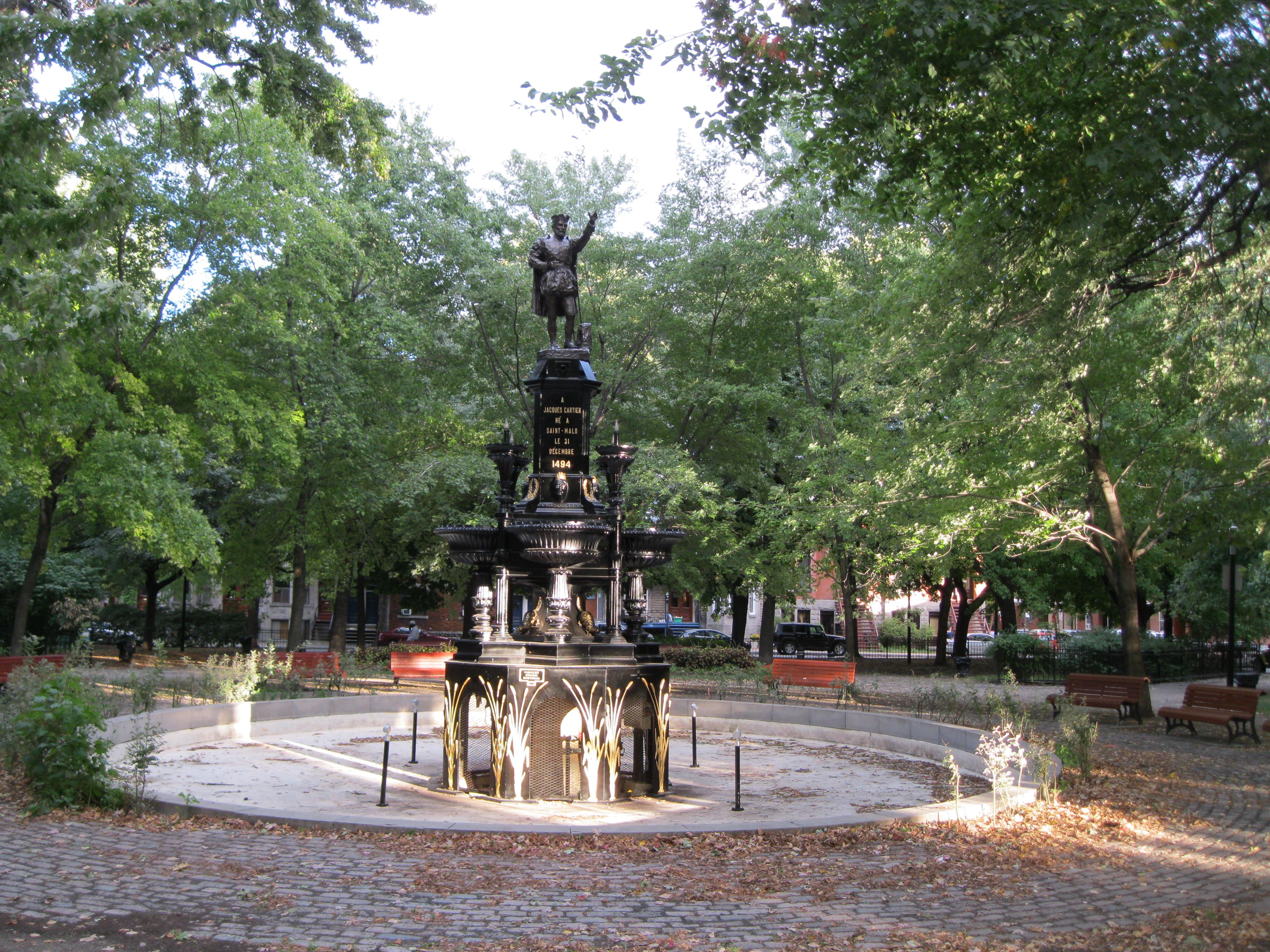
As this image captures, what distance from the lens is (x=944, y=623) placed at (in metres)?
41.1

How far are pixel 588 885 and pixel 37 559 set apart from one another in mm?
22274

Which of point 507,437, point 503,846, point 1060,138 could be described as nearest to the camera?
point 503,846

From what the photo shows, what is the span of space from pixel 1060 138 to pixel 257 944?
30.1 ft

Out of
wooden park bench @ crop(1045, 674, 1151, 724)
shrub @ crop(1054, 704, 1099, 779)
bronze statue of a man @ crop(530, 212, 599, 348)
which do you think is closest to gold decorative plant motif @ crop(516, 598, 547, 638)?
bronze statue of a man @ crop(530, 212, 599, 348)

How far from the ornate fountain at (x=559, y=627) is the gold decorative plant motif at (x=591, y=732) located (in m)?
0.01

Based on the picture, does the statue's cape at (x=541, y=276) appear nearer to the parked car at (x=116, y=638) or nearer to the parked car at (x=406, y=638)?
the parked car at (x=116, y=638)

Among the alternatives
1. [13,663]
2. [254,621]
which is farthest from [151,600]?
[13,663]

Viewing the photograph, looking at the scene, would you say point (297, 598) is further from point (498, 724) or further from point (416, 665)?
point (498, 724)

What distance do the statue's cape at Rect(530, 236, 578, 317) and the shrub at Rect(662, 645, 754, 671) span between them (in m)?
14.6

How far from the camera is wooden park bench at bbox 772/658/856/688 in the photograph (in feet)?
67.5

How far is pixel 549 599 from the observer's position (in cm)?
1173

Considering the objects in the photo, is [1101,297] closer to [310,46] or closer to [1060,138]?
[1060,138]

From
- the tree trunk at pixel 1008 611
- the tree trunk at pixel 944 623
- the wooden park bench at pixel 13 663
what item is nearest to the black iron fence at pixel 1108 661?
the tree trunk at pixel 944 623

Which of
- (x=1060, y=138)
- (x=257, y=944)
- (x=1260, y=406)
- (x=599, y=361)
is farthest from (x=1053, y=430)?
(x=257, y=944)
